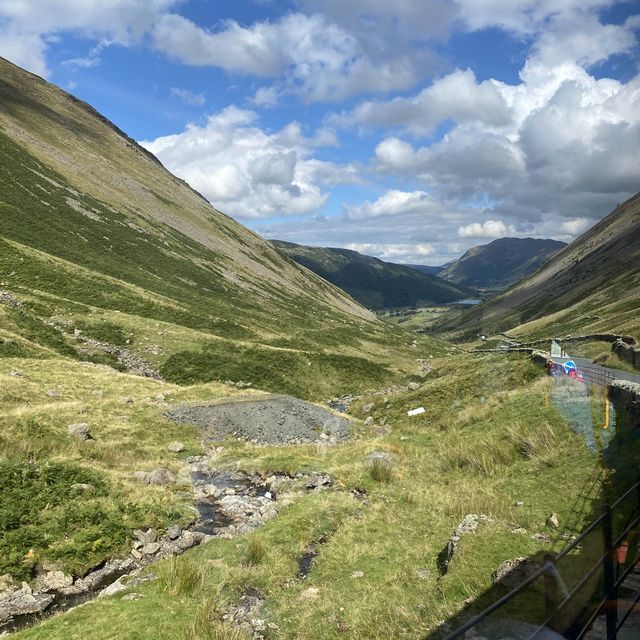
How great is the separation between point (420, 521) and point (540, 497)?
403 cm

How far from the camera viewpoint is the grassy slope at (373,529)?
10.9 m

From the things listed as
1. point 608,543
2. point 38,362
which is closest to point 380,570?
point 608,543

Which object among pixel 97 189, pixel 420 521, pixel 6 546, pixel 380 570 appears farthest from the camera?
pixel 97 189

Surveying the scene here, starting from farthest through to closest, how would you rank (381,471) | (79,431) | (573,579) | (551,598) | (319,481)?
1. (79,431)
2. (319,481)
3. (381,471)
4. (573,579)
5. (551,598)

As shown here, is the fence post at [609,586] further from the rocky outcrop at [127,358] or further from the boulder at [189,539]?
the rocky outcrop at [127,358]

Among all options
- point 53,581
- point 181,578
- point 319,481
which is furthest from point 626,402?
point 53,581

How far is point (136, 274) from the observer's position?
83125 millimetres

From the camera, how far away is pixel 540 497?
595 inches

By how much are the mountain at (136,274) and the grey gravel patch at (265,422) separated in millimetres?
16483

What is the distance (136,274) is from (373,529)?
76810 millimetres

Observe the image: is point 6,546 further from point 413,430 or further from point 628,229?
point 628,229

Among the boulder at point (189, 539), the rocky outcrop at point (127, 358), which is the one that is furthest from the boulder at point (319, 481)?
the rocky outcrop at point (127, 358)

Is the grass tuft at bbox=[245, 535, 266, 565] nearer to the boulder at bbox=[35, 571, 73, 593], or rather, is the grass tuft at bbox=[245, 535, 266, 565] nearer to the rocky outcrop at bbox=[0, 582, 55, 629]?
the boulder at bbox=[35, 571, 73, 593]

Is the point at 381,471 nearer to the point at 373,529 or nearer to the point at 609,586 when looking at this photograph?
the point at 373,529
